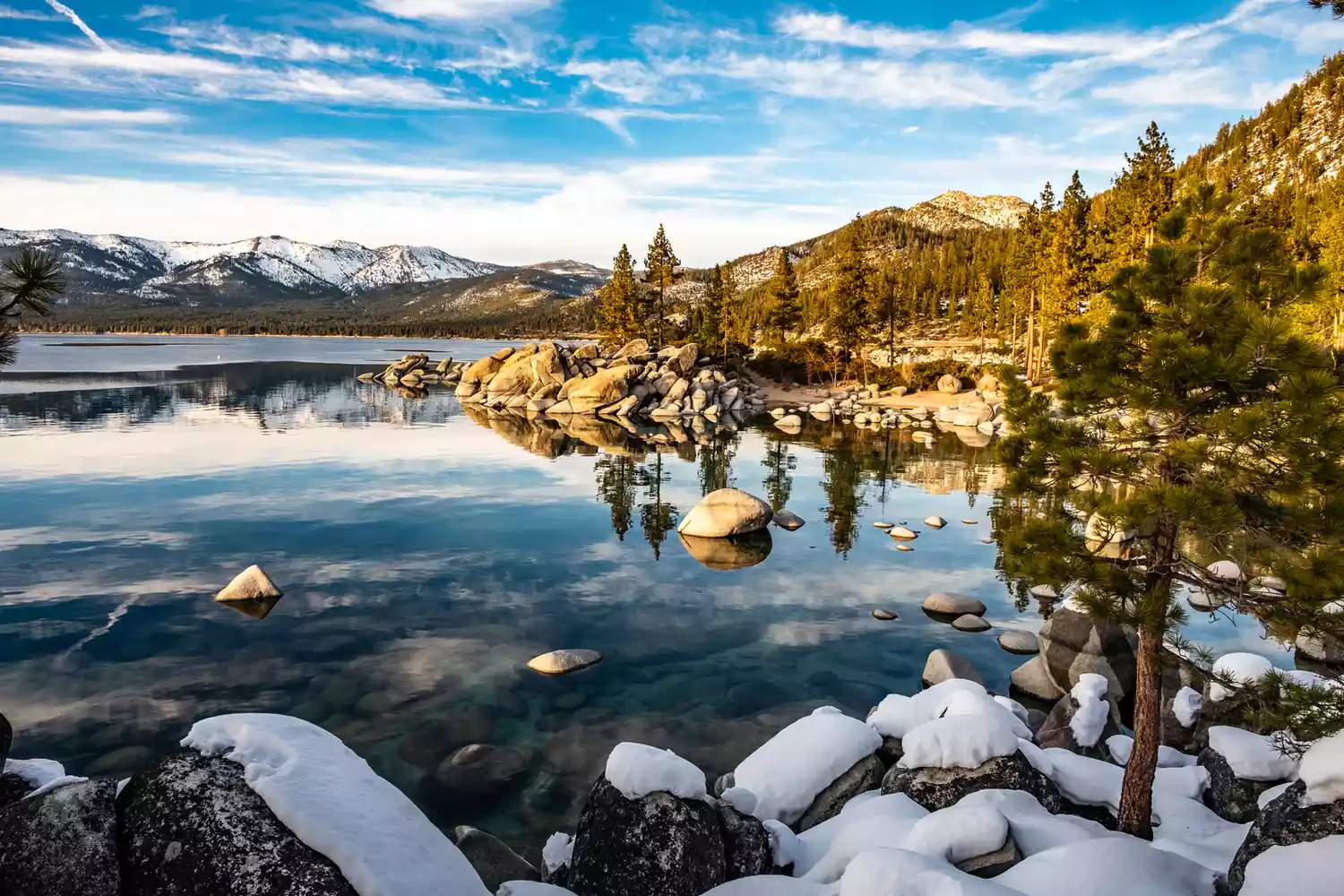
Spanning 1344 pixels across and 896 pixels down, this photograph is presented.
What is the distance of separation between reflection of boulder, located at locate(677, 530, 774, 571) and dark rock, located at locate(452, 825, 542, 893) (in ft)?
43.0

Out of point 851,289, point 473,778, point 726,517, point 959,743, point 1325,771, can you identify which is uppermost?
point 851,289

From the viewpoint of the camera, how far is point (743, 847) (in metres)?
8.25

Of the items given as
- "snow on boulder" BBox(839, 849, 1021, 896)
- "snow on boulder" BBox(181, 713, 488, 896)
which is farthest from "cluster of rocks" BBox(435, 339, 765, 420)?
"snow on boulder" BBox(181, 713, 488, 896)

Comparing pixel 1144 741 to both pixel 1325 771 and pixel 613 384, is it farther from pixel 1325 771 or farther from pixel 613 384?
pixel 613 384

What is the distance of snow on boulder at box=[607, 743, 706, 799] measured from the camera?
819 cm

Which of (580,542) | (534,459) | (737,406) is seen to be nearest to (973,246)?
(737,406)

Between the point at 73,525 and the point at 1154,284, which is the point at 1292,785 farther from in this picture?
the point at 73,525

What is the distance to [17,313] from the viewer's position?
6.63 m

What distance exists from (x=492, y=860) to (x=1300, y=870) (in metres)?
7.80

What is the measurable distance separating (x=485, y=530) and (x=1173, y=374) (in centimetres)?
2109

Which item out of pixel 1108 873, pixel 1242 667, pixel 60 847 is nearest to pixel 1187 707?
pixel 1242 667

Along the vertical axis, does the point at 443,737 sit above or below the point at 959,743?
below

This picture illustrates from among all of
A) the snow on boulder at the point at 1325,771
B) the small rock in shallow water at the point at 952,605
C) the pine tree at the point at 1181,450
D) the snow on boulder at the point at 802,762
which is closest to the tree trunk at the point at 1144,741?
the pine tree at the point at 1181,450

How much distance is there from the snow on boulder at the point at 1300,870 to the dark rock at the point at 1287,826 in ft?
0.72
